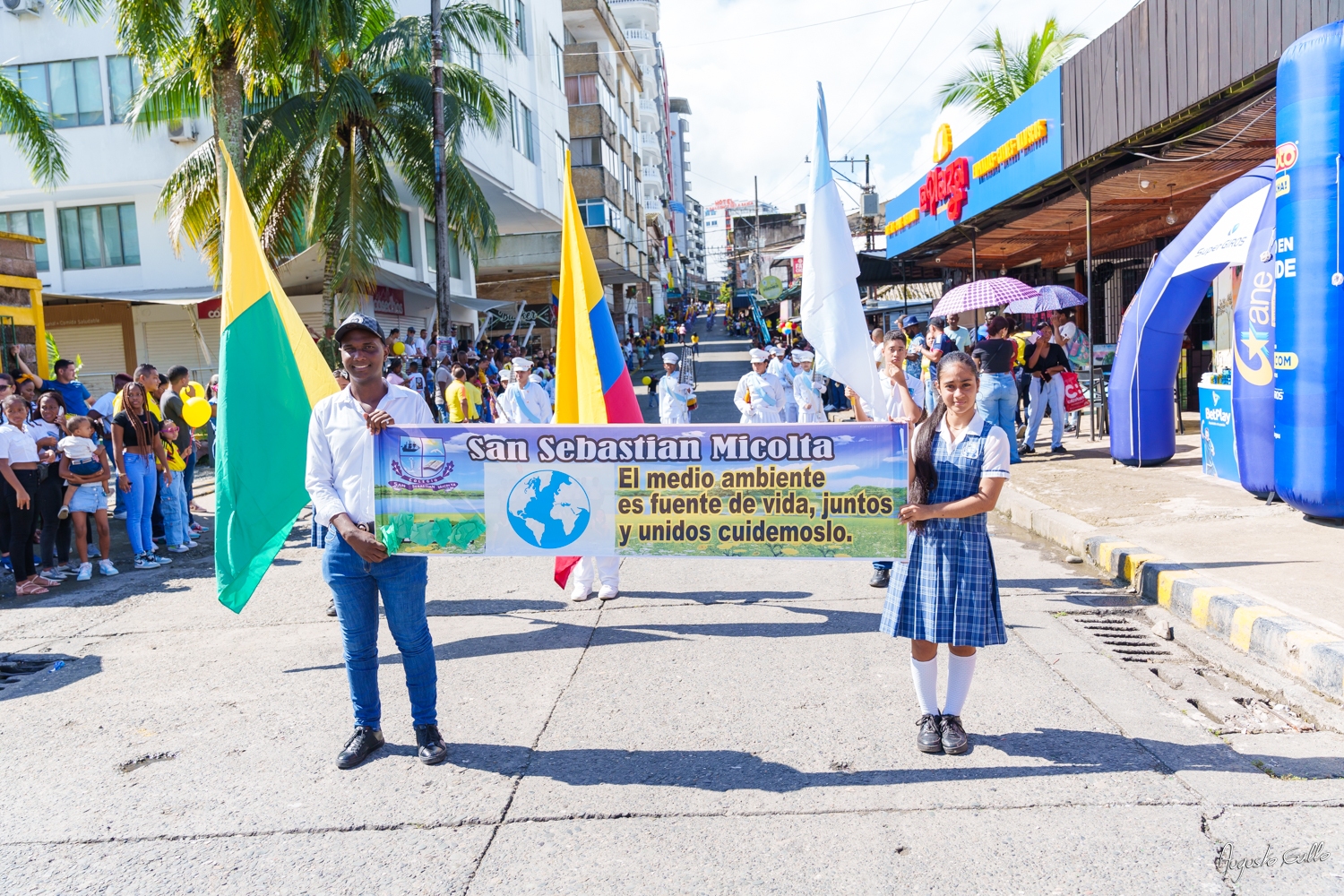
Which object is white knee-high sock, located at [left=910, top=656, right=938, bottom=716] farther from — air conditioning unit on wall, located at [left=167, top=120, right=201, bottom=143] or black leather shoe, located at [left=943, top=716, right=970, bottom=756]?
air conditioning unit on wall, located at [left=167, top=120, right=201, bottom=143]

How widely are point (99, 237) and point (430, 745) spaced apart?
2465 centimetres

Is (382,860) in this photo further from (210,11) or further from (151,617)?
(210,11)

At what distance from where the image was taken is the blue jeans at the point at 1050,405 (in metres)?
12.8

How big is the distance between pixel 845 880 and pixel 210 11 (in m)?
15.2

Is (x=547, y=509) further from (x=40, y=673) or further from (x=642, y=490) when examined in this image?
(x=40, y=673)

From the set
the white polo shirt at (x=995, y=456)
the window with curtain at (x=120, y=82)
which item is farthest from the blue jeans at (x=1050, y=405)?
the window with curtain at (x=120, y=82)

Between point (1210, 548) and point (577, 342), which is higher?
point (577, 342)

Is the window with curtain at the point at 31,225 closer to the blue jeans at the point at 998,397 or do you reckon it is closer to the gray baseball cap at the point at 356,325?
the blue jeans at the point at 998,397

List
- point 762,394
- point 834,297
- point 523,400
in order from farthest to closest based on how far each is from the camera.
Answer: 1. point 523,400
2. point 762,394
3. point 834,297

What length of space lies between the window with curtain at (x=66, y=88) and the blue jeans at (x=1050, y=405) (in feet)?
71.5

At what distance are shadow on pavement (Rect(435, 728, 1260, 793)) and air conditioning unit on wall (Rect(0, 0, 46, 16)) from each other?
25.9 metres

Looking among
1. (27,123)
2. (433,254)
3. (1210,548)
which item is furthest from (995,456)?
(433,254)

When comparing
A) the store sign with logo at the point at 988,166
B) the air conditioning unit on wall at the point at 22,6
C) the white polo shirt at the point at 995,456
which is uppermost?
the air conditioning unit on wall at the point at 22,6

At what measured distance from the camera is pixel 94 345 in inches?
961
